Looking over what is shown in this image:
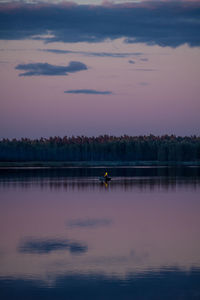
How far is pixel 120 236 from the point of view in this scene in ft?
86.0

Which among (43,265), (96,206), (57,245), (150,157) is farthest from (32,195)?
(150,157)

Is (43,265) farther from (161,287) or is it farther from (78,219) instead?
(78,219)

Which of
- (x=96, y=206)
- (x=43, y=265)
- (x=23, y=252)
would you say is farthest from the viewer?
(x=96, y=206)

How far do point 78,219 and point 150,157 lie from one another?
157 metres

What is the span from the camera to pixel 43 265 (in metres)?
19.7

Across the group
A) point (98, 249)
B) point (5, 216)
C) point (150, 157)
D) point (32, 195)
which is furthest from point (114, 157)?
point (98, 249)

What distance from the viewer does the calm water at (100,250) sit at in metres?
16.5

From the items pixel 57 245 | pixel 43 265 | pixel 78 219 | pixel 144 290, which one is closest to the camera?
pixel 144 290

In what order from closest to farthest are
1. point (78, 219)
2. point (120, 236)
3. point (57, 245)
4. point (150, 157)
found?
point (57, 245) → point (120, 236) → point (78, 219) → point (150, 157)

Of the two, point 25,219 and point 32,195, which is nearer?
point 25,219

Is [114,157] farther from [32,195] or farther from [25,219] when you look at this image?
[25,219]

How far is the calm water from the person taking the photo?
54.0 feet

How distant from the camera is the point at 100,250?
22641mm

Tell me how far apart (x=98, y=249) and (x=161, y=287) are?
6.66 m
